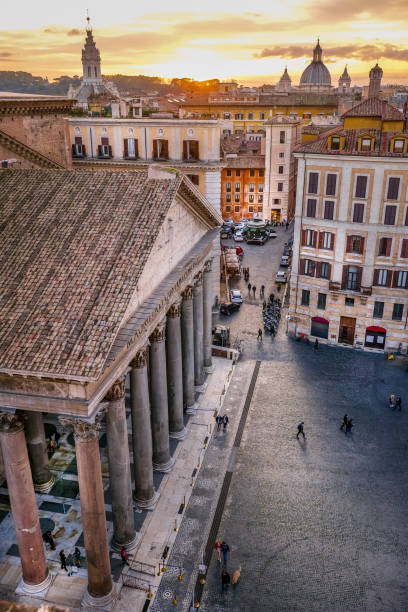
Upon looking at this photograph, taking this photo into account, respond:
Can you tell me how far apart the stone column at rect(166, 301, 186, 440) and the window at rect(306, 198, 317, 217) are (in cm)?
2158

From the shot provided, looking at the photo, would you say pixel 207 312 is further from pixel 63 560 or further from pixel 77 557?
pixel 63 560

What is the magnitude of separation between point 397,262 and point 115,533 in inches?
1264

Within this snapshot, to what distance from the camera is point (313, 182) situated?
157 ft

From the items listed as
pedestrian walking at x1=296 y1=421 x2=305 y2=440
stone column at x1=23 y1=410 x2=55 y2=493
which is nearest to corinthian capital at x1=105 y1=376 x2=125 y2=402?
stone column at x1=23 y1=410 x2=55 y2=493

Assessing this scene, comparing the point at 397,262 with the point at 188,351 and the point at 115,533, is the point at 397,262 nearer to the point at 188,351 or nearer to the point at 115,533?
the point at 188,351

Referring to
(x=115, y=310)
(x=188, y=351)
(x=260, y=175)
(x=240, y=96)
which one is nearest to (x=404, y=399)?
(x=188, y=351)

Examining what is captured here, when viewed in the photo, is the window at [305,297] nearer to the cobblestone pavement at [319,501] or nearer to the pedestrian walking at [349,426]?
the cobblestone pavement at [319,501]

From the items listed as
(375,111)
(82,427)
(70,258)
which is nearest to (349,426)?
(82,427)

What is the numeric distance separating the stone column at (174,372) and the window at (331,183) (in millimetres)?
21730

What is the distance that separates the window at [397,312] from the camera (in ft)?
156

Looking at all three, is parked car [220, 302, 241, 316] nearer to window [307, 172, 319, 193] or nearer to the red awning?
the red awning

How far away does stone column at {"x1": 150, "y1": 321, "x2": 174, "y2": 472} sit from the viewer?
1136 inches

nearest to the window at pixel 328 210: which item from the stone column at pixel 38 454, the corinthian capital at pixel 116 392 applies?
the stone column at pixel 38 454

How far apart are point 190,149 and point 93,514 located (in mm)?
38759
